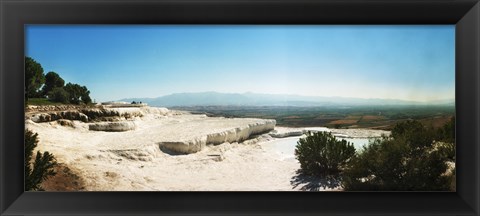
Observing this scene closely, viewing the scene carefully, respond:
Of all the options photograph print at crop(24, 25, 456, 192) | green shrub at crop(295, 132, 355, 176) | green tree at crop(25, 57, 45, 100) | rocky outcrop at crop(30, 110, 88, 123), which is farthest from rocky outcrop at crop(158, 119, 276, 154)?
green tree at crop(25, 57, 45, 100)

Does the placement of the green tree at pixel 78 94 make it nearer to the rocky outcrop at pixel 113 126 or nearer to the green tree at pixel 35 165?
the rocky outcrop at pixel 113 126

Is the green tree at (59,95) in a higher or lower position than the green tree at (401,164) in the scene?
higher

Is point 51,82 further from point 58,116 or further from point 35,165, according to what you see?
point 35,165

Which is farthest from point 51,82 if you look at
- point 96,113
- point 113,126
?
point 113,126

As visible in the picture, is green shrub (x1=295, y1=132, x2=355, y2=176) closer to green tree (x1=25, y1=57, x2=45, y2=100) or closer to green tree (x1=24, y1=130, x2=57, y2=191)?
green tree (x1=24, y1=130, x2=57, y2=191)

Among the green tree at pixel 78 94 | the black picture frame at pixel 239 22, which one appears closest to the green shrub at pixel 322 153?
the black picture frame at pixel 239 22

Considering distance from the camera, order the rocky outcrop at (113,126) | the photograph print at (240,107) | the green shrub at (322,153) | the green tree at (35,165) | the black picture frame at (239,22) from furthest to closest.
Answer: the rocky outcrop at (113,126)
the green shrub at (322,153)
the photograph print at (240,107)
the green tree at (35,165)
the black picture frame at (239,22)
